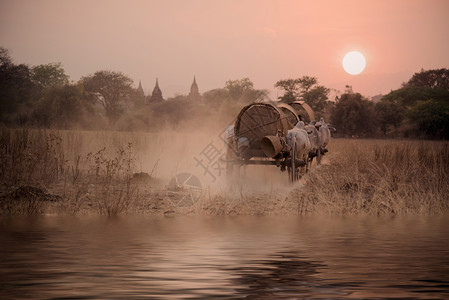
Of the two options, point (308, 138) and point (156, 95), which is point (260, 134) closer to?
point (308, 138)

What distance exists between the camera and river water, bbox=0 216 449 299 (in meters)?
5.54

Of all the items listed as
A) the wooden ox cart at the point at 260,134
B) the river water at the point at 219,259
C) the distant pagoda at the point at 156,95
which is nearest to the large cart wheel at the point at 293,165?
the wooden ox cart at the point at 260,134

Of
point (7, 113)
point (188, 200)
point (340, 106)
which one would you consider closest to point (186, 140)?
point (188, 200)

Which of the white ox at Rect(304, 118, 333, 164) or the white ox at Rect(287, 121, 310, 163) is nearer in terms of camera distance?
the white ox at Rect(287, 121, 310, 163)

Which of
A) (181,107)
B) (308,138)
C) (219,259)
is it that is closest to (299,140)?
(308,138)

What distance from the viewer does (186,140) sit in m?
24.0

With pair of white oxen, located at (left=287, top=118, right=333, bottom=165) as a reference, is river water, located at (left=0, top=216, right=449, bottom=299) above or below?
below

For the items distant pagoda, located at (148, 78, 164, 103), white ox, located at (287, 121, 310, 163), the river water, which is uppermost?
distant pagoda, located at (148, 78, 164, 103)

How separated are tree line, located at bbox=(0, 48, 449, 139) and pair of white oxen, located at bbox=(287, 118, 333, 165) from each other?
576 inches

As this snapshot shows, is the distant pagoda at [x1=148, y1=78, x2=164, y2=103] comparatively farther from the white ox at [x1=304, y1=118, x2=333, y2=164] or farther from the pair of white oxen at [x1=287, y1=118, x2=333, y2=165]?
the pair of white oxen at [x1=287, y1=118, x2=333, y2=165]

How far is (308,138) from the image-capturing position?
1571cm

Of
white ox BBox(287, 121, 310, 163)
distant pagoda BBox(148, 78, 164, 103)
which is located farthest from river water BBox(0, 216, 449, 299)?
distant pagoda BBox(148, 78, 164, 103)

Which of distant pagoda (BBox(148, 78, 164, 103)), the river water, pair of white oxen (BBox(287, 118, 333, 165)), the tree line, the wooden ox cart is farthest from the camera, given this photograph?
distant pagoda (BBox(148, 78, 164, 103))

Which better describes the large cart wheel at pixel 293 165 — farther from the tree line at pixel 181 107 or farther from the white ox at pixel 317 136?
the tree line at pixel 181 107
